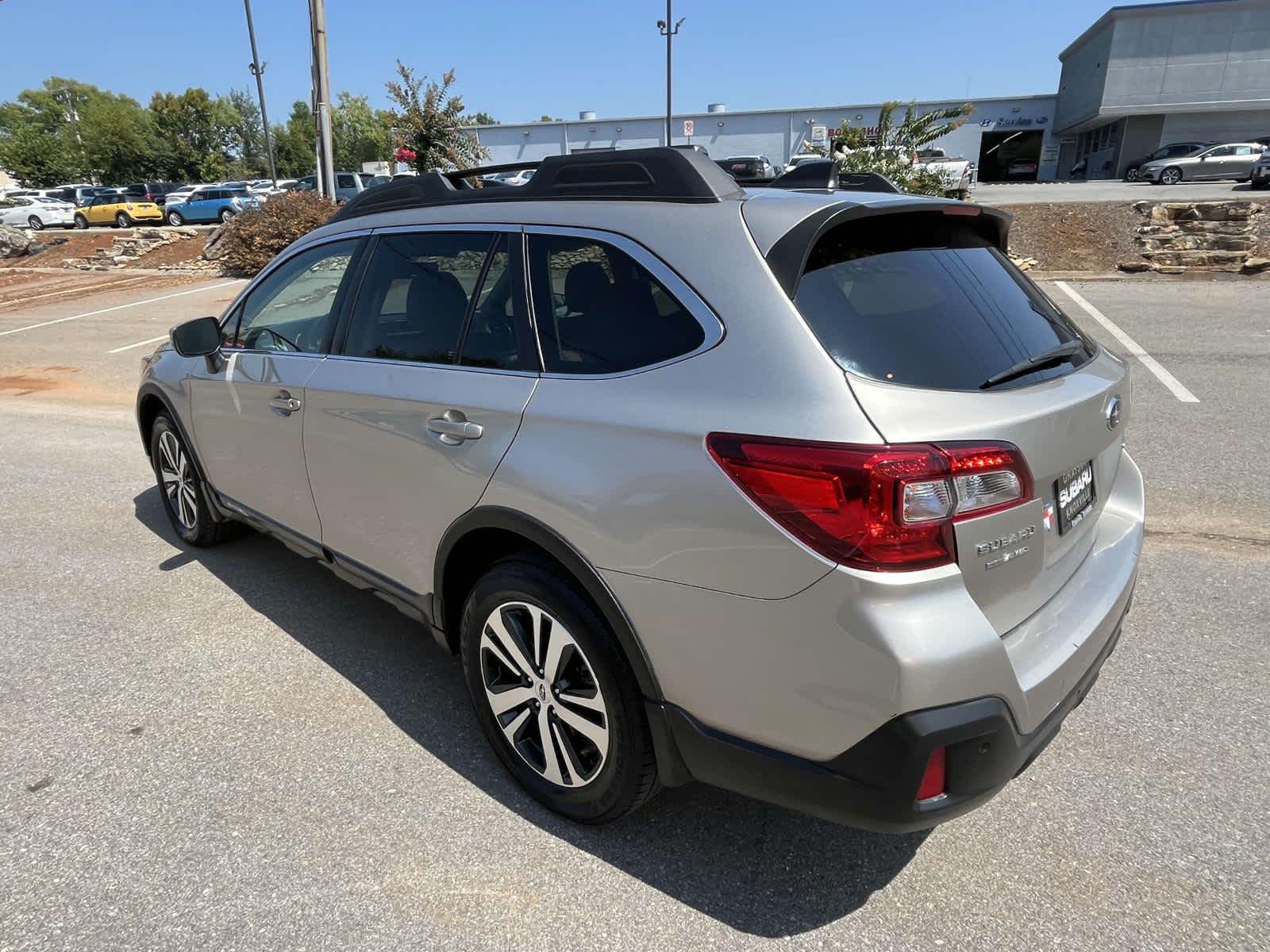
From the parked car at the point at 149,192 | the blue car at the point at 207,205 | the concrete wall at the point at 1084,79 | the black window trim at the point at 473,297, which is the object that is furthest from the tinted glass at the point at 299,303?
the concrete wall at the point at 1084,79

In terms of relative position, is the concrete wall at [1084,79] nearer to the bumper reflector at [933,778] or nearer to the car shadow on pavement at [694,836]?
the car shadow on pavement at [694,836]

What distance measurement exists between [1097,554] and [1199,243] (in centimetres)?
1507

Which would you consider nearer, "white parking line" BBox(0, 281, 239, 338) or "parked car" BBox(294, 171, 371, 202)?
"white parking line" BBox(0, 281, 239, 338)

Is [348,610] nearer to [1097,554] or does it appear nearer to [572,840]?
[572,840]

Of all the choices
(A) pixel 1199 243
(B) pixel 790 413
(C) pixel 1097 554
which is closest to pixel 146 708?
(B) pixel 790 413

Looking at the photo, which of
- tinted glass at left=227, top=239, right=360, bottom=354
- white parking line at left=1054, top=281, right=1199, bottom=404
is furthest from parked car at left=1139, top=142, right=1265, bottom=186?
tinted glass at left=227, top=239, right=360, bottom=354

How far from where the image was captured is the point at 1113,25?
137 ft

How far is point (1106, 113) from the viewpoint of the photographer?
4247 cm

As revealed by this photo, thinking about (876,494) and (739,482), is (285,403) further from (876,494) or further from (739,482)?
(876,494)

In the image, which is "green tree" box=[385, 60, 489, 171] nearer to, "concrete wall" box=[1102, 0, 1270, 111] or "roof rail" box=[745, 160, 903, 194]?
"roof rail" box=[745, 160, 903, 194]

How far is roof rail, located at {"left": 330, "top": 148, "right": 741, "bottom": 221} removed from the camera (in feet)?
7.30

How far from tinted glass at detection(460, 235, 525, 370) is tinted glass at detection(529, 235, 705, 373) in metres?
0.09

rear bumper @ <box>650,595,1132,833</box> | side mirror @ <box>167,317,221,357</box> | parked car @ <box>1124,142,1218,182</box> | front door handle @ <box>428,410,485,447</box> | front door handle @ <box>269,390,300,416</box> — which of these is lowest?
rear bumper @ <box>650,595,1132,833</box>

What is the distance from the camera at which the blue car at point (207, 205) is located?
37.1 meters
